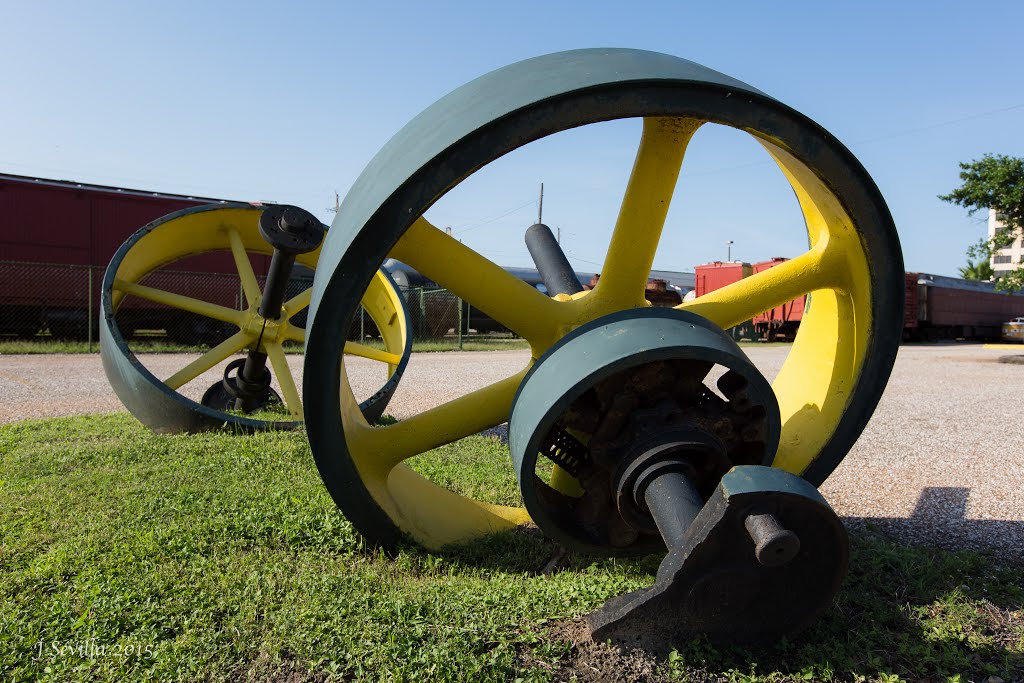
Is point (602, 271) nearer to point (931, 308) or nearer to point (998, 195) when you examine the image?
point (998, 195)

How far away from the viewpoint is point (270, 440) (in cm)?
443

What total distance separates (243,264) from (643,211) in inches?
158

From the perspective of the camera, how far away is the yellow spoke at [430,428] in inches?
99.2

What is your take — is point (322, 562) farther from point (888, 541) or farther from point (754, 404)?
point (888, 541)

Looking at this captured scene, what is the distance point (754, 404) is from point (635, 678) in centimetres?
86

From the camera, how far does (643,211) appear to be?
8.13 feet

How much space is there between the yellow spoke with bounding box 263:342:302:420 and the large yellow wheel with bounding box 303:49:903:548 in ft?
8.42

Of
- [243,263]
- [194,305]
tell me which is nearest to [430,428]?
[243,263]

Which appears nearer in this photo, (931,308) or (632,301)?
(632,301)

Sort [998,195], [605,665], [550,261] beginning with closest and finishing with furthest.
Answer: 1. [605,665]
2. [550,261]
3. [998,195]

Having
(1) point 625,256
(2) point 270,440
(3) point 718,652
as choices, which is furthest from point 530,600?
(2) point 270,440

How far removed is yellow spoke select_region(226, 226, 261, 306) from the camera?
5.50m

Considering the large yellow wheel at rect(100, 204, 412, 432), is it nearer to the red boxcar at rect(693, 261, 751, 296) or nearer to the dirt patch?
the dirt patch

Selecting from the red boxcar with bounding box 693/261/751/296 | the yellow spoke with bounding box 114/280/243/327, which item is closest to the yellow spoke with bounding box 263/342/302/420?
the yellow spoke with bounding box 114/280/243/327
